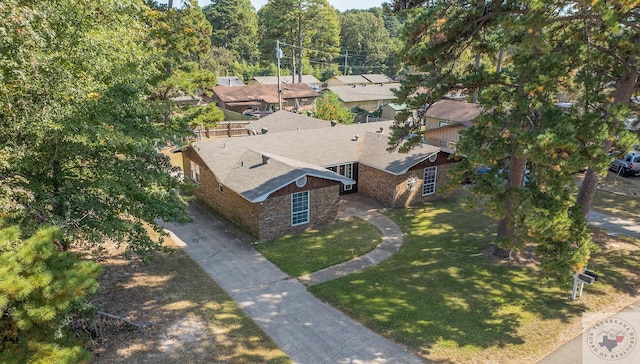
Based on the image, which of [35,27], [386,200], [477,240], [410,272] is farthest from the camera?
[386,200]

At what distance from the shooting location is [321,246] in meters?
17.7

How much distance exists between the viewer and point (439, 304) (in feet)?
42.9

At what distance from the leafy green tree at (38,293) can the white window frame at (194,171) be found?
15.8m

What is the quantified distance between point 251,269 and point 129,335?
5226mm

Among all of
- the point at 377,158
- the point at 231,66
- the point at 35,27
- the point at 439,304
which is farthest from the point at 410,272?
the point at 231,66

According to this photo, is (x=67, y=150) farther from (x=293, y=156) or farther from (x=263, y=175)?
(x=293, y=156)

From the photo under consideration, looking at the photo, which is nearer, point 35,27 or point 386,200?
point 35,27

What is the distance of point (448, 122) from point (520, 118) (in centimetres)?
2623

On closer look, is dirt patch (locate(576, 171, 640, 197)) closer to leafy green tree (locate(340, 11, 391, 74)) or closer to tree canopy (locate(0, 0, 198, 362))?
tree canopy (locate(0, 0, 198, 362))

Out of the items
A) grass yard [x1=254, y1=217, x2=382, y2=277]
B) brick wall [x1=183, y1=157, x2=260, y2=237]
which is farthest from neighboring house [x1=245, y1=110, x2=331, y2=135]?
grass yard [x1=254, y1=217, x2=382, y2=277]

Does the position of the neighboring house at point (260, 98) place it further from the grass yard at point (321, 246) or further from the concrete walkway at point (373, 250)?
the grass yard at point (321, 246)

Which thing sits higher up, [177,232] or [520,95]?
[520,95]

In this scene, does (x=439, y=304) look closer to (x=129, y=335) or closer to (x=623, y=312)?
(x=623, y=312)

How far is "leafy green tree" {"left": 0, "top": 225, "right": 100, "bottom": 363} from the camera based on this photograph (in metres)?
6.61
